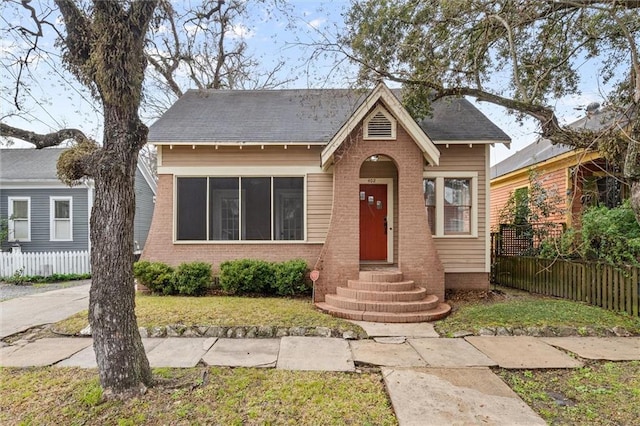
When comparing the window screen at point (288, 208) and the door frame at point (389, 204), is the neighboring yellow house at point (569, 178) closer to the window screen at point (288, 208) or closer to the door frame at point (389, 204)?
the door frame at point (389, 204)

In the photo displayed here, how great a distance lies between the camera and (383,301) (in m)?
7.41

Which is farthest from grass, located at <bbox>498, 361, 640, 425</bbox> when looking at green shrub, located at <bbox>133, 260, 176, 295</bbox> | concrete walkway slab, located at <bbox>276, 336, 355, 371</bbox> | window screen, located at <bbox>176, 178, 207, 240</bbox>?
window screen, located at <bbox>176, 178, 207, 240</bbox>

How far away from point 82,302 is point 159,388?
21.1 feet

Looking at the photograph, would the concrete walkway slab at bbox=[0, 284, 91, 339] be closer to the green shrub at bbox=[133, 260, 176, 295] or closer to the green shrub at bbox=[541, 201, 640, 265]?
the green shrub at bbox=[133, 260, 176, 295]

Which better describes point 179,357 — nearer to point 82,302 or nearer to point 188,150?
point 82,302

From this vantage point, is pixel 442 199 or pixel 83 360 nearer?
pixel 83 360

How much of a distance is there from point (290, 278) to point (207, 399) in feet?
16.1

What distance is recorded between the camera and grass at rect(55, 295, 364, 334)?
6.39 meters

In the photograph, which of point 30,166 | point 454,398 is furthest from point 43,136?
point 30,166

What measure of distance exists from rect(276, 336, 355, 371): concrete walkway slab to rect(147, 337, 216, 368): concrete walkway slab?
124 cm

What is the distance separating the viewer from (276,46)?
24.2 feet

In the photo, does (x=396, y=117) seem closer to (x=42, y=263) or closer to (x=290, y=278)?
(x=290, y=278)

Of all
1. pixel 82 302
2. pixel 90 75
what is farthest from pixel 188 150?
pixel 90 75

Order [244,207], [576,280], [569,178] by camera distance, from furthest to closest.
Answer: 1. [569,178]
2. [244,207]
3. [576,280]
